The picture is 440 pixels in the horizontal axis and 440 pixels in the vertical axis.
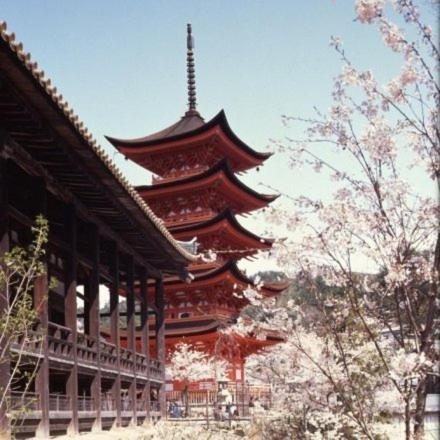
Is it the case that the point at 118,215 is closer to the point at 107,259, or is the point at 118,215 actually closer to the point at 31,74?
the point at 107,259

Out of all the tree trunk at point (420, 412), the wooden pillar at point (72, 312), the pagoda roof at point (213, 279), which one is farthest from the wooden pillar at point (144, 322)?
the tree trunk at point (420, 412)

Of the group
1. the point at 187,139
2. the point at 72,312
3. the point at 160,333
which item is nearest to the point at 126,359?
the point at 160,333

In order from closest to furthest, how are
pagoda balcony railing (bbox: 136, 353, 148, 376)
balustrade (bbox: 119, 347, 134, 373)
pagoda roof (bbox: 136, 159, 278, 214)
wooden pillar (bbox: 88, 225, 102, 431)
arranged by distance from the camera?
wooden pillar (bbox: 88, 225, 102, 431) < balustrade (bbox: 119, 347, 134, 373) < pagoda balcony railing (bbox: 136, 353, 148, 376) < pagoda roof (bbox: 136, 159, 278, 214)

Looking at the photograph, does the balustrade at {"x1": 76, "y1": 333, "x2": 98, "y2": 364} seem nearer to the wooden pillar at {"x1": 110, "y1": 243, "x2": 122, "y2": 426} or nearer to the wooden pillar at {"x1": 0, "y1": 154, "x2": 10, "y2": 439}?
the wooden pillar at {"x1": 110, "y1": 243, "x2": 122, "y2": 426}

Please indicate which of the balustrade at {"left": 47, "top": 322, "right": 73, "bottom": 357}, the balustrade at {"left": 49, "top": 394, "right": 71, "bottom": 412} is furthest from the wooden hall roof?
the balustrade at {"left": 49, "top": 394, "right": 71, "bottom": 412}

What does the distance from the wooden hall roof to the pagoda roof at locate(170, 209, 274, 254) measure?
15111mm

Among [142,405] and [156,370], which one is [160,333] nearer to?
[156,370]

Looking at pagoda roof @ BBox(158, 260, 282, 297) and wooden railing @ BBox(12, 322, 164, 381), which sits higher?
pagoda roof @ BBox(158, 260, 282, 297)

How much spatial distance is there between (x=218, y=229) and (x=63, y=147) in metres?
22.3

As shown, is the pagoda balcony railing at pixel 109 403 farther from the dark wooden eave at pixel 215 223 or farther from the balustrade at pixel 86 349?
the dark wooden eave at pixel 215 223

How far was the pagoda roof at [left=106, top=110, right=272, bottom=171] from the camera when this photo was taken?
36.3 metres

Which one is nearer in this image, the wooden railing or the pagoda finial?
the wooden railing

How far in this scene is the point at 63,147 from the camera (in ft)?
40.2

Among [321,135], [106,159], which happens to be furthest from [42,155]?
[321,135]
